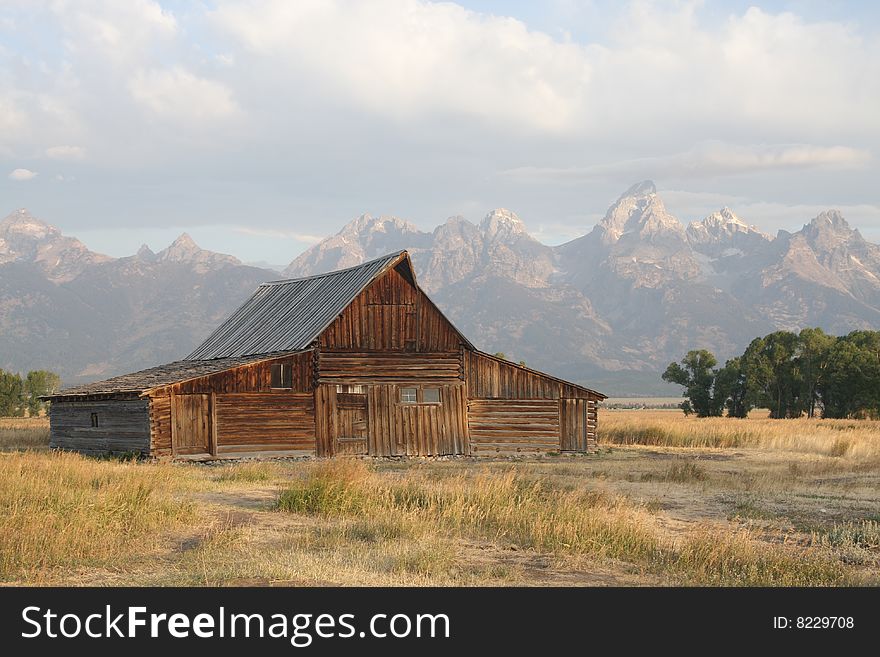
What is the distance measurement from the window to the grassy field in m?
11.2

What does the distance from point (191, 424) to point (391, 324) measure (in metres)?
8.17

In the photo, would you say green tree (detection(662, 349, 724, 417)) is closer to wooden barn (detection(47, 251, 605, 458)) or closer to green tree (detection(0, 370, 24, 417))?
wooden barn (detection(47, 251, 605, 458))

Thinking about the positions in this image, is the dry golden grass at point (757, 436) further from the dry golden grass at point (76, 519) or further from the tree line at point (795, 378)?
the dry golden grass at point (76, 519)

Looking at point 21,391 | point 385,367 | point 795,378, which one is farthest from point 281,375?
point 21,391

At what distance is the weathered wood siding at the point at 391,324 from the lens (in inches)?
1464

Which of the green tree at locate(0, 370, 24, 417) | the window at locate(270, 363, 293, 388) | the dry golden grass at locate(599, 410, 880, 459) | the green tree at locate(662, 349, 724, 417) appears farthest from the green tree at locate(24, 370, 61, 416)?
the window at locate(270, 363, 293, 388)

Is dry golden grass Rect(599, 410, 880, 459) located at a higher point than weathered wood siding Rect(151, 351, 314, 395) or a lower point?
lower

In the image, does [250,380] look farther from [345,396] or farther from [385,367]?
[385,367]

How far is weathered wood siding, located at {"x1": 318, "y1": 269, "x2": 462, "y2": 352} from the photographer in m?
37.2

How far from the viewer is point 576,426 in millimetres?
41281

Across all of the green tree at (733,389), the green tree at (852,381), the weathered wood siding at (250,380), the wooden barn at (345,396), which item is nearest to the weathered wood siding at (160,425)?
the wooden barn at (345,396)

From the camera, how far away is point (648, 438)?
4938cm
